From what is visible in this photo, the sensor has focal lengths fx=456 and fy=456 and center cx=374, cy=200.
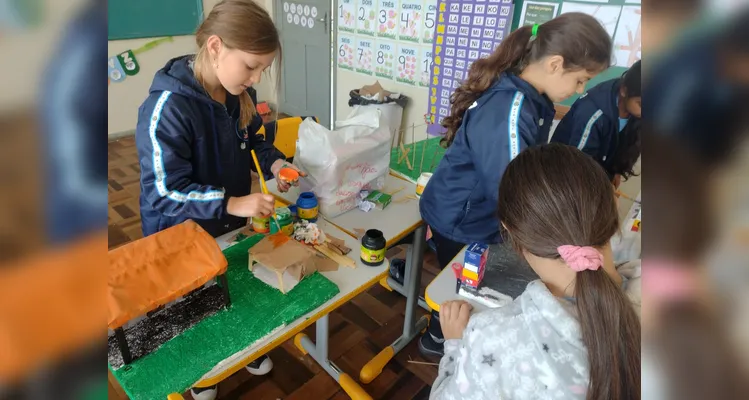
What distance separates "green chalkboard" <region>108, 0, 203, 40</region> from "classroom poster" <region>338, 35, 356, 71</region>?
135 centimetres

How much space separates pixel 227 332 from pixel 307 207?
544 millimetres

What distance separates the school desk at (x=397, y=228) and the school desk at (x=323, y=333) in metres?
0.07

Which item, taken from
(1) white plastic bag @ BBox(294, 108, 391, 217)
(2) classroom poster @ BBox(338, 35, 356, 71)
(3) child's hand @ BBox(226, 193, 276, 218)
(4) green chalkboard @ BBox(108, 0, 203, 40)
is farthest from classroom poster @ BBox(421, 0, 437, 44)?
(3) child's hand @ BBox(226, 193, 276, 218)

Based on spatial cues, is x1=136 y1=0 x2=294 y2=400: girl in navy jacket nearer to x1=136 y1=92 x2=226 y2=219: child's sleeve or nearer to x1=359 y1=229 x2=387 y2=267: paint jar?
x1=136 y1=92 x2=226 y2=219: child's sleeve

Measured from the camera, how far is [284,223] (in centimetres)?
136

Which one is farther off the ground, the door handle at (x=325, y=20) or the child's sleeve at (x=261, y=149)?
the door handle at (x=325, y=20)

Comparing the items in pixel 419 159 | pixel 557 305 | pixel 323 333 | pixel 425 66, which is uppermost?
pixel 557 305

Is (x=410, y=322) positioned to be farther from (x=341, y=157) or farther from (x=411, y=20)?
(x=411, y=20)

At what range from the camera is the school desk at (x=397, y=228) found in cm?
151

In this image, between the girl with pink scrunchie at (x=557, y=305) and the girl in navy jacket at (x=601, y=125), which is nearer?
the girl with pink scrunchie at (x=557, y=305)

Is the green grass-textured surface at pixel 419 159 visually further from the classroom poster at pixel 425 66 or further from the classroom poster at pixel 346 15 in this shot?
the classroom poster at pixel 346 15

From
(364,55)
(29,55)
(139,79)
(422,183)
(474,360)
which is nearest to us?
(29,55)

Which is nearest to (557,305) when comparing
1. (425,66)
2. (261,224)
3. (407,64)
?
(261,224)

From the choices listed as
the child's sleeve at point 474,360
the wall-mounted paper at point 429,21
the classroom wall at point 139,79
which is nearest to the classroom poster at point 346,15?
the wall-mounted paper at point 429,21
